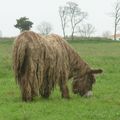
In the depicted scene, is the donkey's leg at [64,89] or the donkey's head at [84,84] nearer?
the donkey's leg at [64,89]

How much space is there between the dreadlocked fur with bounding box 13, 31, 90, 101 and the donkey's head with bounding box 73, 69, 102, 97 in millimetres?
685

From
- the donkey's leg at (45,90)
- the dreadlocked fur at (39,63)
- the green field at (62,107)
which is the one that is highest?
the dreadlocked fur at (39,63)

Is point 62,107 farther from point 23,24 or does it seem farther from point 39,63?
point 23,24

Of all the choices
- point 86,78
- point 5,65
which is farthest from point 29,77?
point 5,65

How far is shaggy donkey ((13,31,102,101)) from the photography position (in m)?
13.5

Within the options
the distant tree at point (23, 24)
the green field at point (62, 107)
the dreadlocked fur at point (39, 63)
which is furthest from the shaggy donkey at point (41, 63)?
the distant tree at point (23, 24)

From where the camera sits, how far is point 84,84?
1515cm

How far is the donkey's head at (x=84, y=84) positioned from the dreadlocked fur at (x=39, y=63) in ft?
2.25

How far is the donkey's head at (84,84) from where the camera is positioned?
1515 cm

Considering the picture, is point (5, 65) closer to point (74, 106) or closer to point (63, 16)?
point (74, 106)

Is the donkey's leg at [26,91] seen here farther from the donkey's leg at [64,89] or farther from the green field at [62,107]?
the donkey's leg at [64,89]

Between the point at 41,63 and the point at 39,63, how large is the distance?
0.07 metres

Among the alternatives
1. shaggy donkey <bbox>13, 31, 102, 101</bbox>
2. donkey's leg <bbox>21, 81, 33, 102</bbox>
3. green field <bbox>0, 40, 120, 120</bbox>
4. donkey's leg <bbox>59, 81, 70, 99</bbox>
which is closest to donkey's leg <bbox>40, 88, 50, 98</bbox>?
shaggy donkey <bbox>13, 31, 102, 101</bbox>

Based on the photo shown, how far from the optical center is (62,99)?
14.5 m
